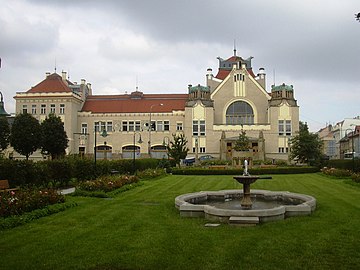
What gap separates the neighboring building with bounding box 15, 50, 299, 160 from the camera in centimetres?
6581

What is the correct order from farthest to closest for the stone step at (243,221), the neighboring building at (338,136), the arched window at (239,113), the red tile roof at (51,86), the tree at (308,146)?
the neighboring building at (338,136), the arched window at (239,113), the red tile roof at (51,86), the tree at (308,146), the stone step at (243,221)

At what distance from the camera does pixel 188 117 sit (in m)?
67.0

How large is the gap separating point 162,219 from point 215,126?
5448 centimetres

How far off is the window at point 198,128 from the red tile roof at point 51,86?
23116 mm

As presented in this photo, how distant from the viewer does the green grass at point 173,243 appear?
7.80 metres

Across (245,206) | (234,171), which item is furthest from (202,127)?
(245,206)

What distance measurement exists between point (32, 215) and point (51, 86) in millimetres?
59989

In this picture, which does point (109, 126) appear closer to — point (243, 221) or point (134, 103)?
point (134, 103)

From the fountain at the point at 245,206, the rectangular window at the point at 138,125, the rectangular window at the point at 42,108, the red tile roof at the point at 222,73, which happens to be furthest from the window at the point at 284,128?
the fountain at the point at 245,206

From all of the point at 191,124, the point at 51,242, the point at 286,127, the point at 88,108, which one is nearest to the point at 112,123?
the point at 88,108

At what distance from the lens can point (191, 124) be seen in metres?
66.9

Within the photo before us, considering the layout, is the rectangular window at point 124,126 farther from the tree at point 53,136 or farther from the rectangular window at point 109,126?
the tree at point 53,136

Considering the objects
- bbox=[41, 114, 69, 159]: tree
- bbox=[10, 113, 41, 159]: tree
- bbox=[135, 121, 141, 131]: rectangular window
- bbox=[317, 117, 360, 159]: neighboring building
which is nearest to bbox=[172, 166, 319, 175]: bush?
bbox=[41, 114, 69, 159]: tree

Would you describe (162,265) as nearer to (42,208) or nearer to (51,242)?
(51,242)
